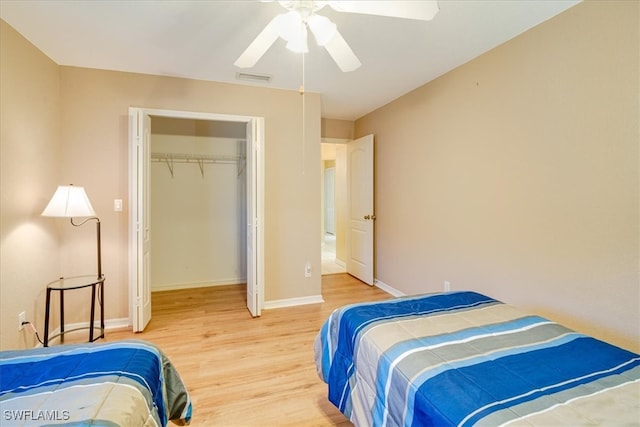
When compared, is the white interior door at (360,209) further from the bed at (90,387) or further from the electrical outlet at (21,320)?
the electrical outlet at (21,320)

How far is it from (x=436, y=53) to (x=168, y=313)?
377 cm

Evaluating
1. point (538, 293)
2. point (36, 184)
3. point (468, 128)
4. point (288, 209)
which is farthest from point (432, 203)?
point (36, 184)

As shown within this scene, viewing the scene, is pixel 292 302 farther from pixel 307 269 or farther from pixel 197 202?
pixel 197 202

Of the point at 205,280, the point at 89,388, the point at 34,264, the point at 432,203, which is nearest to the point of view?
the point at 89,388

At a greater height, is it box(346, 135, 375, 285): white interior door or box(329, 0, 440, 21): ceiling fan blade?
box(329, 0, 440, 21): ceiling fan blade

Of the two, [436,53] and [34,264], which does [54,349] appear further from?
[436,53]

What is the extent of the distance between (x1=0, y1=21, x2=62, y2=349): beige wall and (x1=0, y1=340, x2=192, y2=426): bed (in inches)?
53.4

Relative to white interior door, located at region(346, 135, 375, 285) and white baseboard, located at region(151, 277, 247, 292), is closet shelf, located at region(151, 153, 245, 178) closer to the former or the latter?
white baseboard, located at region(151, 277, 247, 292)

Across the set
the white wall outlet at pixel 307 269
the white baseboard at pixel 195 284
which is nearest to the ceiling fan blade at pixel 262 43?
the white wall outlet at pixel 307 269

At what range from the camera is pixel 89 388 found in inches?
37.5

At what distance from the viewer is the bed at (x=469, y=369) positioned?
35.7 inches

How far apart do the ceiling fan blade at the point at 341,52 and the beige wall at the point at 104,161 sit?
1.76 metres

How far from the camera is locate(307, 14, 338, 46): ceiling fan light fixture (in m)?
1.50
